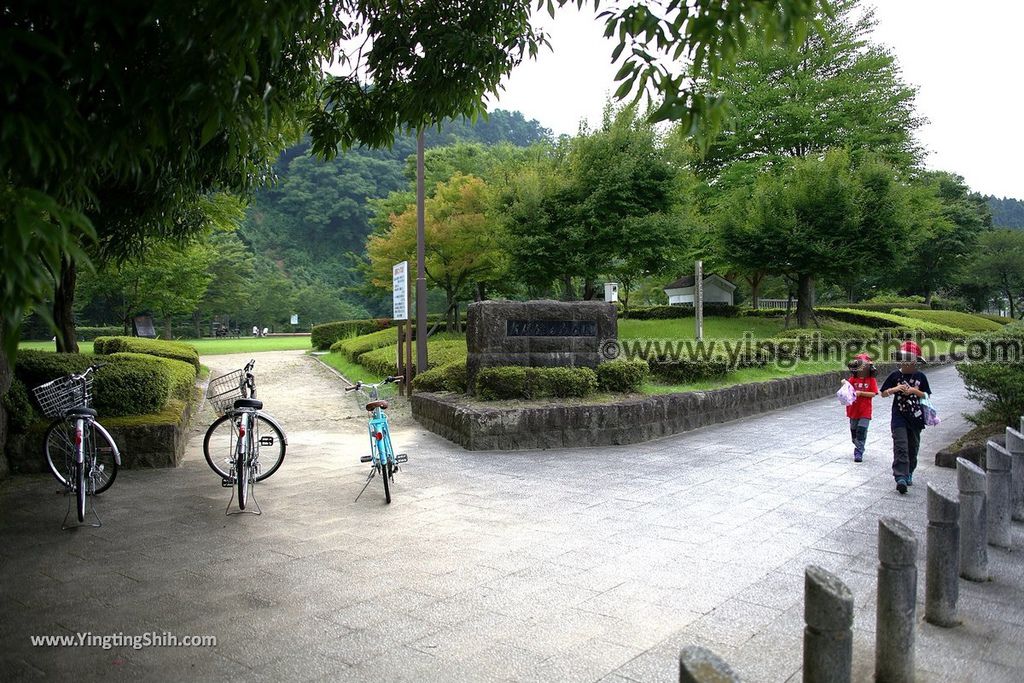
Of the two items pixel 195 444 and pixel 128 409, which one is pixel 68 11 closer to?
pixel 128 409

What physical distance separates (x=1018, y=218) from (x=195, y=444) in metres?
89.9

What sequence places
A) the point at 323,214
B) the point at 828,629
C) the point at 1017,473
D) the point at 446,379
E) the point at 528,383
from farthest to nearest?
the point at 323,214
the point at 446,379
the point at 528,383
the point at 1017,473
the point at 828,629

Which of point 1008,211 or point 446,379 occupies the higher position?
point 1008,211

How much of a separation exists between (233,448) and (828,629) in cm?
570

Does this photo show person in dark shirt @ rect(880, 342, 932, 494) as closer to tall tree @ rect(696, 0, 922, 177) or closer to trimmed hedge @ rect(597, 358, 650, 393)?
trimmed hedge @ rect(597, 358, 650, 393)

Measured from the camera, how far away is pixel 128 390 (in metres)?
7.72

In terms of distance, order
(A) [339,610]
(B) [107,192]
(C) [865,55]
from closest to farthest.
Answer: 1. (A) [339,610]
2. (B) [107,192]
3. (C) [865,55]

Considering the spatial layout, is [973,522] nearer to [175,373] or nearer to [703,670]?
[703,670]

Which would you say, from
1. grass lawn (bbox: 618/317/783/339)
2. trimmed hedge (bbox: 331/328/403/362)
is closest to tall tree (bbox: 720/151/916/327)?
grass lawn (bbox: 618/317/783/339)

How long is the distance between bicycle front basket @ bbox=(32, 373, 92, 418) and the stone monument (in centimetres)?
515

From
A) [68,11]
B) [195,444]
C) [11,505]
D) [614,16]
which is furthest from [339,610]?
[195,444]

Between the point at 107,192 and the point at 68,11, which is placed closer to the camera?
the point at 68,11

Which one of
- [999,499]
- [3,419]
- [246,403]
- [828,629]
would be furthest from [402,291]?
[828,629]

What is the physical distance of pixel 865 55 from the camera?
26.3m
